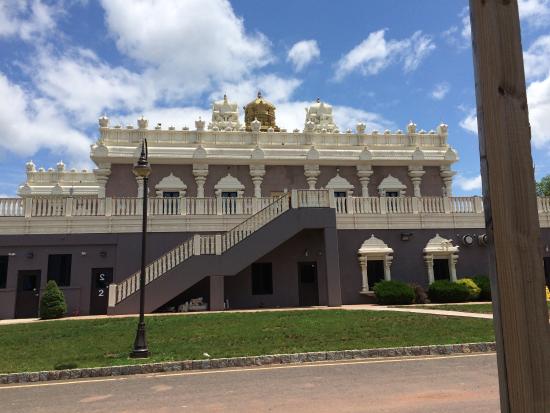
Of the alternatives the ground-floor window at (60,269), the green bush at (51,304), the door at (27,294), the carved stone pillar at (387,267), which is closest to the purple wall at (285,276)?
the carved stone pillar at (387,267)

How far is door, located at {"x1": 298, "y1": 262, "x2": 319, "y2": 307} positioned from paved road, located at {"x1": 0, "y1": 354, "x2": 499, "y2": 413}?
13636mm

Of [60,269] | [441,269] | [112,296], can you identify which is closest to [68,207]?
[60,269]

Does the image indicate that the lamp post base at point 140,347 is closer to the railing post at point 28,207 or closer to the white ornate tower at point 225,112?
the railing post at point 28,207

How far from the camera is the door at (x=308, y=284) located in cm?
2366

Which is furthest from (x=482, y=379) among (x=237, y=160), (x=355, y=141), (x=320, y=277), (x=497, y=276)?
(x=355, y=141)

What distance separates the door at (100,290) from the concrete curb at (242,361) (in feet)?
43.6

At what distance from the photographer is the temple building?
70.1 ft

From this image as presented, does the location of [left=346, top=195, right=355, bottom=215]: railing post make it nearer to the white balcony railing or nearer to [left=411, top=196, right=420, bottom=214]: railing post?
the white balcony railing

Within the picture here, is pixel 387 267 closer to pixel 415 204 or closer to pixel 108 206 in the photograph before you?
pixel 415 204

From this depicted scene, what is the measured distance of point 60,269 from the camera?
22.2 meters

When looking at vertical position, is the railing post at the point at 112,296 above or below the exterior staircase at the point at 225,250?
below

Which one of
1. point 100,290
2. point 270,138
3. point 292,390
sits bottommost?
point 292,390

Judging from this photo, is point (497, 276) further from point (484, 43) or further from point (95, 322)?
point (95, 322)

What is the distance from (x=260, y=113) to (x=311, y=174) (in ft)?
31.1
